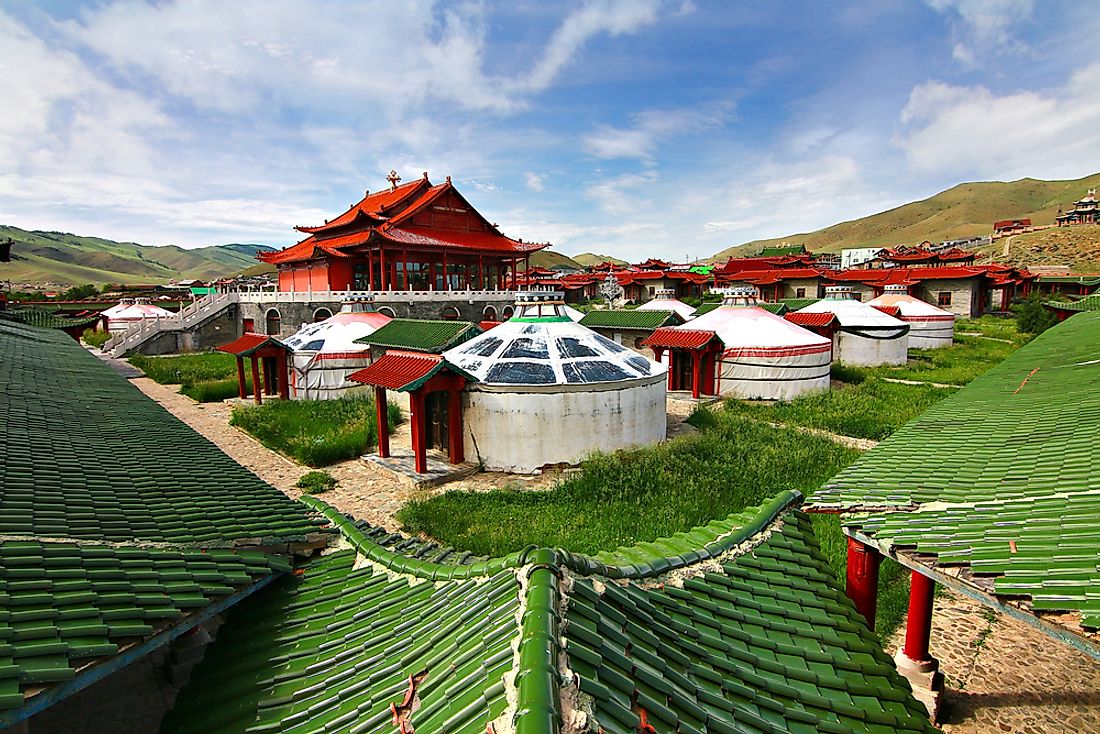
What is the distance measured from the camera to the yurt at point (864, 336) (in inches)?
1126

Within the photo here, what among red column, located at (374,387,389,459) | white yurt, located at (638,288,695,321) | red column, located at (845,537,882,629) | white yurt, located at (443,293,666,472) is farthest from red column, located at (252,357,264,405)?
white yurt, located at (638,288,695,321)

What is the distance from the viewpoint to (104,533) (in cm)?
412

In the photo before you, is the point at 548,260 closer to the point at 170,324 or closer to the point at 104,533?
the point at 170,324

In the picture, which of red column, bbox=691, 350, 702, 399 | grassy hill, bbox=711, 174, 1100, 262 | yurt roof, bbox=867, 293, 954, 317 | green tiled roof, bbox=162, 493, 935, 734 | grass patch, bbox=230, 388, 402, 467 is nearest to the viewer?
green tiled roof, bbox=162, 493, 935, 734

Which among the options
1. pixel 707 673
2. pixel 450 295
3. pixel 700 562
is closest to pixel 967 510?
pixel 700 562

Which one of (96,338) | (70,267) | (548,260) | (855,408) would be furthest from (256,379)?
(70,267)

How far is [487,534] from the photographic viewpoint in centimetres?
982

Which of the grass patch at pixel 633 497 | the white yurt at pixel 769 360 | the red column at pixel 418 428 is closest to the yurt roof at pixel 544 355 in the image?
the red column at pixel 418 428

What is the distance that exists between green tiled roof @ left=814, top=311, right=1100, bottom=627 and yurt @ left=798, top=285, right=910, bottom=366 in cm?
1971

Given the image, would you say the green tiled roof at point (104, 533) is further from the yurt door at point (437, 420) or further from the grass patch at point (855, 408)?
the grass patch at point (855, 408)

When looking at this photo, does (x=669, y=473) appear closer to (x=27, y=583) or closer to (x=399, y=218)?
(x=27, y=583)

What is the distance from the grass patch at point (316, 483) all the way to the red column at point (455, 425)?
2.86 meters

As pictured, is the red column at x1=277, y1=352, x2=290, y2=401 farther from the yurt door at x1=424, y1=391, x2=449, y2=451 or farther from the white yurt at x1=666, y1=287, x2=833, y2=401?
the white yurt at x1=666, y1=287, x2=833, y2=401

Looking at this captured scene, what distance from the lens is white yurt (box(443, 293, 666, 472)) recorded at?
13.9 meters
